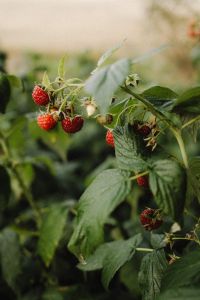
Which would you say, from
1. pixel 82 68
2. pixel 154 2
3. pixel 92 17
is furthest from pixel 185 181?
pixel 92 17

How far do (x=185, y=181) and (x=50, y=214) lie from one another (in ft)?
2.84

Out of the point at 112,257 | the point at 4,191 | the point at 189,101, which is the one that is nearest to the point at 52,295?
the point at 4,191

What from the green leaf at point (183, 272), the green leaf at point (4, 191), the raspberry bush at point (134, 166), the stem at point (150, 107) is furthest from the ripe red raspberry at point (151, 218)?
the green leaf at point (4, 191)

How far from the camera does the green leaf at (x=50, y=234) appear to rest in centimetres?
162

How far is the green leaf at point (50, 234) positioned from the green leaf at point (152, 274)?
55cm

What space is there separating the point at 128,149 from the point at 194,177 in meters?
0.15

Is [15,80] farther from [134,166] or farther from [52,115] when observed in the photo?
[134,166]

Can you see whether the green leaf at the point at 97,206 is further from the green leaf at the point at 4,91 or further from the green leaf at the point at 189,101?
the green leaf at the point at 4,91

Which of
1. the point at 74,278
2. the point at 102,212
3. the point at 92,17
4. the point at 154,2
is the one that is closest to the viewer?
the point at 102,212

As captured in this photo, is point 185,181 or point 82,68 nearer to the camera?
point 185,181

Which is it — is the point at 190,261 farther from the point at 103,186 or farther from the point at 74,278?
Result: the point at 74,278

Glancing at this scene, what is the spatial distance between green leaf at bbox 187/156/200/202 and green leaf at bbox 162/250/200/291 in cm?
13

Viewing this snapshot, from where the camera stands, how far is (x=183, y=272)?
3.20 ft

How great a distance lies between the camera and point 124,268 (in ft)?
5.12
